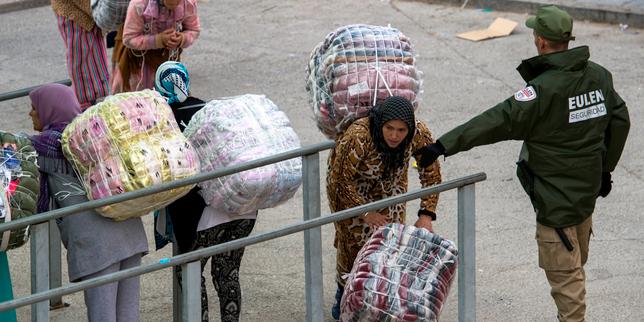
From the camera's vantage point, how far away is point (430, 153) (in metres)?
5.26

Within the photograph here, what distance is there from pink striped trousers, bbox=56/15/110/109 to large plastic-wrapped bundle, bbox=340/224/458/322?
4324 millimetres

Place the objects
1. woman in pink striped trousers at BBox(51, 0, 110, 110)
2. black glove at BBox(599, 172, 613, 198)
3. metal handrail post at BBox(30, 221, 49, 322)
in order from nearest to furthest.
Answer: metal handrail post at BBox(30, 221, 49, 322)
black glove at BBox(599, 172, 613, 198)
woman in pink striped trousers at BBox(51, 0, 110, 110)

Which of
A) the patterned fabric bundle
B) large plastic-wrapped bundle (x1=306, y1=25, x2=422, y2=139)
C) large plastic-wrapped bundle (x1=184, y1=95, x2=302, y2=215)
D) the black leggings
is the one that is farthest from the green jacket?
the patterned fabric bundle

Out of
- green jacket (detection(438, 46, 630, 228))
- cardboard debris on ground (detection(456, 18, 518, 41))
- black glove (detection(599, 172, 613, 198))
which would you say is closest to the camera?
green jacket (detection(438, 46, 630, 228))

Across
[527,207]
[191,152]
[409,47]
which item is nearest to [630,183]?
[527,207]

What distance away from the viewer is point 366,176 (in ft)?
18.9

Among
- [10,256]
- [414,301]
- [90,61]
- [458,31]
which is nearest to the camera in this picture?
[414,301]

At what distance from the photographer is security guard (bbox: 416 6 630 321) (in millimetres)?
5355

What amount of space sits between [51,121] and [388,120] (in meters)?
1.54

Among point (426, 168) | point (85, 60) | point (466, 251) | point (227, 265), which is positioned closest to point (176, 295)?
point (227, 265)

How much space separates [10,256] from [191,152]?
2.52m

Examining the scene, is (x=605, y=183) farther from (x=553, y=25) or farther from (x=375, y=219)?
(x=375, y=219)

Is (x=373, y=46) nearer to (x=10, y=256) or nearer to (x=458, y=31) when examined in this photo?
(x=10, y=256)

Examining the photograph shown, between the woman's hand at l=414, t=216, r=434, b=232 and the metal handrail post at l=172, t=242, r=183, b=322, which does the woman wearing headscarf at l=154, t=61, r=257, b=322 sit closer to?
the metal handrail post at l=172, t=242, r=183, b=322
